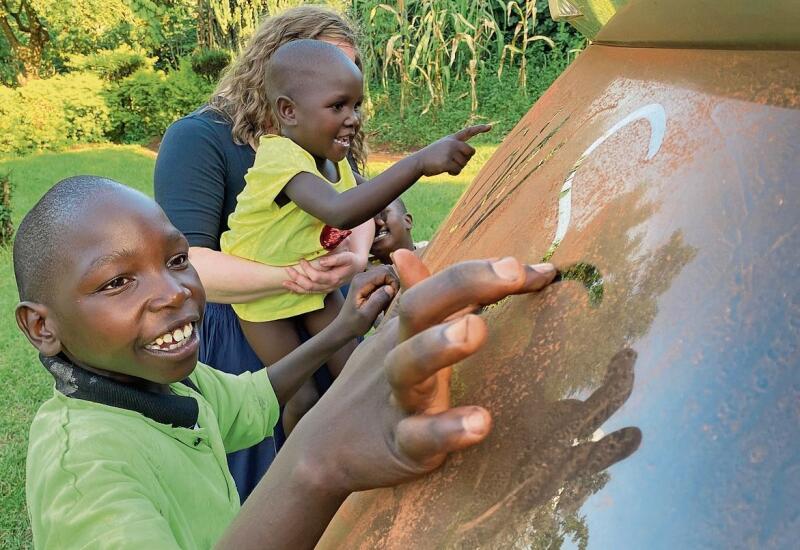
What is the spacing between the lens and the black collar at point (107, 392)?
4.63 ft

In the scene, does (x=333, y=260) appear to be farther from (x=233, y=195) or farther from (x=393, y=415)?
(x=393, y=415)

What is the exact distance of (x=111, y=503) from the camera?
1187mm

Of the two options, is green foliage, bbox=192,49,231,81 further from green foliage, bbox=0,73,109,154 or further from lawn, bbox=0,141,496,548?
green foliage, bbox=0,73,109,154

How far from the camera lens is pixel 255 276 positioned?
99.5 inches

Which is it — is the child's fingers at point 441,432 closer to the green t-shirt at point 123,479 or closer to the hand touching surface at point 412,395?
the hand touching surface at point 412,395

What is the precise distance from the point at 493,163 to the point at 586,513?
30.8 inches

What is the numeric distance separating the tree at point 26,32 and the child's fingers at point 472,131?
1690 centimetres

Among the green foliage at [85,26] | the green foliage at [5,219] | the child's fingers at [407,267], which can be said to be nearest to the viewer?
the child's fingers at [407,267]

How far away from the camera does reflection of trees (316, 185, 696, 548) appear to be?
62 cm

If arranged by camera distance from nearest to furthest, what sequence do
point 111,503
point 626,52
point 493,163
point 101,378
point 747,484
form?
point 747,484, point 626,52, point 111,503, point 493,163, point 101,378

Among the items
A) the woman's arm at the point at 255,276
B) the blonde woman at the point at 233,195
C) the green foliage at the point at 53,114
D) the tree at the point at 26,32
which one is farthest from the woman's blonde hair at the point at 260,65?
the tree at the point at 26,32

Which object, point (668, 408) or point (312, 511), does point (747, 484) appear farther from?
point (312, 511)

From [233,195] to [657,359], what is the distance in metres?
2.23

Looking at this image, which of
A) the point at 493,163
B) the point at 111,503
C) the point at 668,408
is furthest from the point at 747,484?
the point at 111,503
